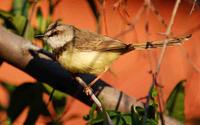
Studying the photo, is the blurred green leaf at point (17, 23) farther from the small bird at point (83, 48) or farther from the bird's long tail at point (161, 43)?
the bird's long tail at point (161, 43)

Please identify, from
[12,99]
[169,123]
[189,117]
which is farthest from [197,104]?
[12,99]

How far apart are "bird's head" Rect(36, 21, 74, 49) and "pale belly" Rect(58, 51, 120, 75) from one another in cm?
6

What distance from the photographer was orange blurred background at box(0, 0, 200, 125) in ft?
6.13

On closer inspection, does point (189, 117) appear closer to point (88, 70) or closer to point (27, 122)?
point (88, 70)

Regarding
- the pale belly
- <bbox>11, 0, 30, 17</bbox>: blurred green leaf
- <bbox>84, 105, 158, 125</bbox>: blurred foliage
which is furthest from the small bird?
<bbox>84, 105, 158, 125</bbox>: blurred foliage

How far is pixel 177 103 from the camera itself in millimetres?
1676

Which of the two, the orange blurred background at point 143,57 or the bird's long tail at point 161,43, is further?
the orange blurred background at point 143,57

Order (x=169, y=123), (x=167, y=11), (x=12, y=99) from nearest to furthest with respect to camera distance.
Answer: (x=169, y=123)
(x=12, y=99)
(x=167, y=11)

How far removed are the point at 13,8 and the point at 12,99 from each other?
32 cm

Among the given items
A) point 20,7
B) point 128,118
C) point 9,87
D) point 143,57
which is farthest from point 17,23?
point 128,118

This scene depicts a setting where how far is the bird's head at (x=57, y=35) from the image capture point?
1.77 meters

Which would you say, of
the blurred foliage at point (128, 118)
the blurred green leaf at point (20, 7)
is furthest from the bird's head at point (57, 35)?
the blurred foliage at point (128, 118)

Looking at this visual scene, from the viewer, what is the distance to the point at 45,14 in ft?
6.27

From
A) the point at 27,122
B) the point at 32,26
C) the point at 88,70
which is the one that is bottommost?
the point at 27,122
